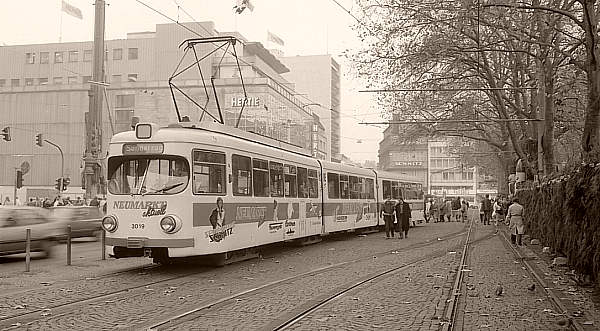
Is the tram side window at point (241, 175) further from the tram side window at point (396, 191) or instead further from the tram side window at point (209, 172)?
the tram side window at point (396, 191)

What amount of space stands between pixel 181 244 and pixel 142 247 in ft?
2.46

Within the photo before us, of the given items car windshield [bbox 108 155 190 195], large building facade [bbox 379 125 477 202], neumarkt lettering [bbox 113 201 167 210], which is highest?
large building facade [bbox 379 125 477 202]

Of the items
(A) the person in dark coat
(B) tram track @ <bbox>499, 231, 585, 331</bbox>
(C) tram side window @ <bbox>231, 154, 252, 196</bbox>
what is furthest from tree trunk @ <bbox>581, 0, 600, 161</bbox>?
(A) the person in dark coat

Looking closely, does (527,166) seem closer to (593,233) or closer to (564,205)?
(564,205)

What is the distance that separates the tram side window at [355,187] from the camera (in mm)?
27731

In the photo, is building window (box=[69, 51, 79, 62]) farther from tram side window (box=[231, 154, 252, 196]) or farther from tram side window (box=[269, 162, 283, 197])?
tram side window (box=[231, 154, 252, 196])

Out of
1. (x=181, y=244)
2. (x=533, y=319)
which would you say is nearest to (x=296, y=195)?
(x=181, y=244)

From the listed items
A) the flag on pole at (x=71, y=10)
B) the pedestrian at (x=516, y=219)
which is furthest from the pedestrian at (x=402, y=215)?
the flag on pole at (x=71, y=10)

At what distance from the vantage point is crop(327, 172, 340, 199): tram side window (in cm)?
2465

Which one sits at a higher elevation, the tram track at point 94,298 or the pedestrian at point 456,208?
the pedestrian at point 456,208

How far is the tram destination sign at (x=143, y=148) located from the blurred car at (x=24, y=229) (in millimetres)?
4405

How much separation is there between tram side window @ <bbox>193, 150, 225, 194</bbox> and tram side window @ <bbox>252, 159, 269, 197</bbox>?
6.10 feet

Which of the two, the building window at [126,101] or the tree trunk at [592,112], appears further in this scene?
the building window at [126,101]

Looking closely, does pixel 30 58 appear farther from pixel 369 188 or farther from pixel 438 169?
pixel 438 169
